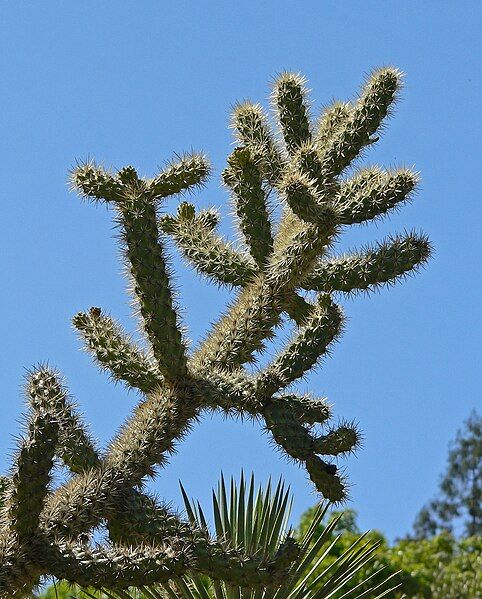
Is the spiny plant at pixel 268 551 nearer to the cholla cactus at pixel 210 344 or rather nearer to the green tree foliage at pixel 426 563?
the cholla cactus at pixel 210 344

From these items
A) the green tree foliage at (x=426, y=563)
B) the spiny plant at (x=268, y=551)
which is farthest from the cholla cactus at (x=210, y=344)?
the green tree foliage at (x=426, y=563)

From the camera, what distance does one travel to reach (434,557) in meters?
12.6

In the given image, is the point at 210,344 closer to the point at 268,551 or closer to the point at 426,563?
the point at 268,551

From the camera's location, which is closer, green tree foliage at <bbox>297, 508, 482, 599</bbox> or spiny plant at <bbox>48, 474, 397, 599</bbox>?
spiny plant at <bbox>48, 474, 397, 599</bbox>

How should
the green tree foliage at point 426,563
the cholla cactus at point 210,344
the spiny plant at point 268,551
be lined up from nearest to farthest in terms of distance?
the cholla cactus at point 210,344 → the spiny plant at point 268,551 → the green tree foliage at point 426,563

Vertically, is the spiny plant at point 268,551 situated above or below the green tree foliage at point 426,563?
below

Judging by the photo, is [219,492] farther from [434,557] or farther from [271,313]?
[434,557]

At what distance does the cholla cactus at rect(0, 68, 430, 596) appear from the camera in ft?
12.4

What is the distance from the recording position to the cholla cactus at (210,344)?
378 centimetres

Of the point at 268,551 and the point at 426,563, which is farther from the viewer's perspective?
the point at 426,563

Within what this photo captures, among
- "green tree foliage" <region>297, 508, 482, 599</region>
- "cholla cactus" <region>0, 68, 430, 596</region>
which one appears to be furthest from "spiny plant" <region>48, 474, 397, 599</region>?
"green tree foliage" <region>297, 508, 482, 599</region>

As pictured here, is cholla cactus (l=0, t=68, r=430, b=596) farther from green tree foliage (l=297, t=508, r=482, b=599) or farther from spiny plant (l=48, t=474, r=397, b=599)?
green tree foliage (l=297, t=508, r=482, b=599)

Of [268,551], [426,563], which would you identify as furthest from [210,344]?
[426,563]

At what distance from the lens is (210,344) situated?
4.70 meters
